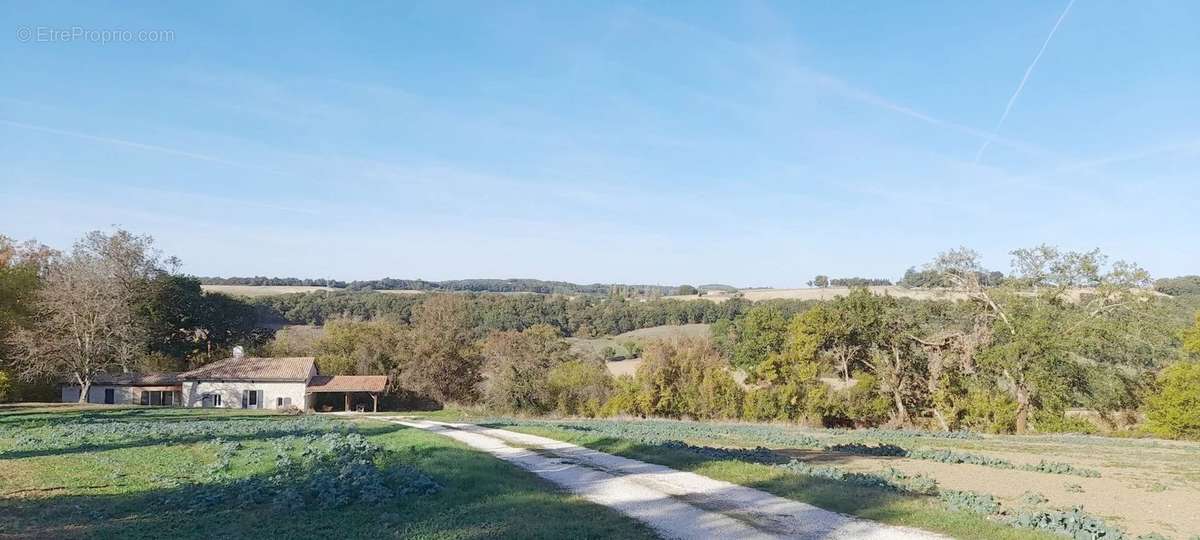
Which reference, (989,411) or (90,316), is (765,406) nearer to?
(989,411)

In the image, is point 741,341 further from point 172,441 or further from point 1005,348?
point 172,441

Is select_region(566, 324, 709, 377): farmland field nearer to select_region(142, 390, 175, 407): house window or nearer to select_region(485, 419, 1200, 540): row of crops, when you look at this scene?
select_region(485, 419, 1200, 540): row of crops

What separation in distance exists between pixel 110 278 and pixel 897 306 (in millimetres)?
57924

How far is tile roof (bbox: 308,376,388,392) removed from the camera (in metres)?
60.9

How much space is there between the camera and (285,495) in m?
13.2

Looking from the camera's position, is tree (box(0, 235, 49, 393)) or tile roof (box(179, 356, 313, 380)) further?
tile roof (box(179, 356, 313, 380))

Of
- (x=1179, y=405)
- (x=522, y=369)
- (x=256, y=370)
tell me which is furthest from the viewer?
(x=256, y=370)

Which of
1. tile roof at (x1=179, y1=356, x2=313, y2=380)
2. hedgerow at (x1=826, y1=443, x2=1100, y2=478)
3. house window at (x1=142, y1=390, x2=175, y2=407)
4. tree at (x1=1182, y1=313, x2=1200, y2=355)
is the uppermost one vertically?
tree at (x1=1182, y1=313, x2=1200, y2=355)

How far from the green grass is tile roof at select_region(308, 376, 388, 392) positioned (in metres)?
45.4

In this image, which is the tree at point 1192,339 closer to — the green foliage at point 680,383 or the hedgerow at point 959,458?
the green foliage at point 680,383

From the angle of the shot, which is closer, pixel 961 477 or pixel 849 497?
pixel 849 497

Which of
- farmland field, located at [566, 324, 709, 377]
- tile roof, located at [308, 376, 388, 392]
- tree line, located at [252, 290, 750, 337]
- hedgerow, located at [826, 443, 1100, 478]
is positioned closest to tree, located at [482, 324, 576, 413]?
farmland field, located at [566, 324, 709, 377]

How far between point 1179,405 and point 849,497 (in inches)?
1468

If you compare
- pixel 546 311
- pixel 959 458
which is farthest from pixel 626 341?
pixel 959 458
